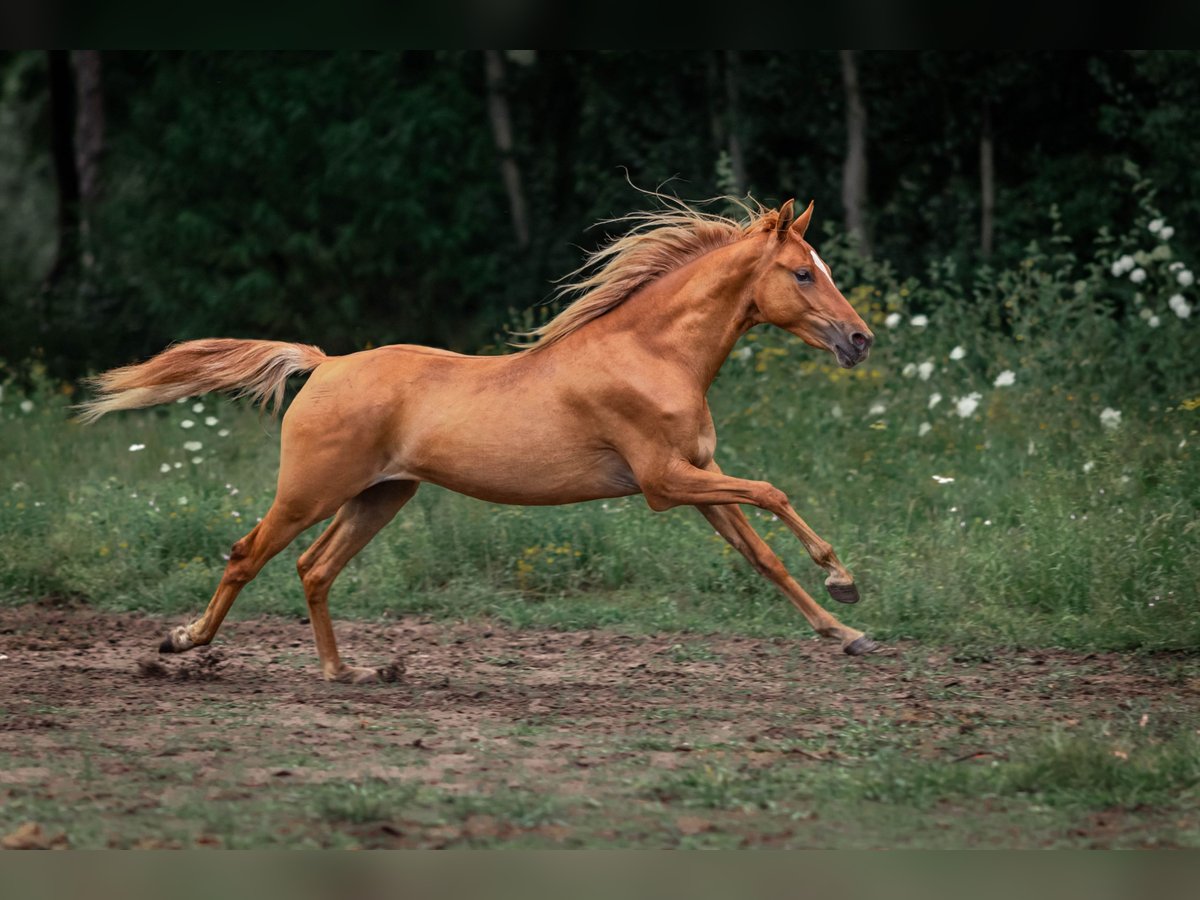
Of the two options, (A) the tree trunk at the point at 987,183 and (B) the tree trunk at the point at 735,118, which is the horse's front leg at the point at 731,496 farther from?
(A) the tree trunk at the point at 987,183

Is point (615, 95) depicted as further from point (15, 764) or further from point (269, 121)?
point (15, 764)

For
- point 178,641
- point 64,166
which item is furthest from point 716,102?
point 178,641

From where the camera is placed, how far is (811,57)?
1778cm

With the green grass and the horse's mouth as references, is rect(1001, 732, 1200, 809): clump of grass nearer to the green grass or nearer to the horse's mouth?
the horse's mouth

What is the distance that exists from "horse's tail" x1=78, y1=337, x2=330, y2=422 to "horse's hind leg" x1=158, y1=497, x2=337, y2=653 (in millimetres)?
674

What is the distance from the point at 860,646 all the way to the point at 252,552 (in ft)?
9.53

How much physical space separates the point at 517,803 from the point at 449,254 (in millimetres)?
13913

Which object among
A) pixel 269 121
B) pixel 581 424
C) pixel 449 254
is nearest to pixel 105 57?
pixel 269 121

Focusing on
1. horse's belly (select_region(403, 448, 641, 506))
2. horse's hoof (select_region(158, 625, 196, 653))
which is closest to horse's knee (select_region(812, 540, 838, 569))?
horse's belly (select_region(403, 448, 641, 506))

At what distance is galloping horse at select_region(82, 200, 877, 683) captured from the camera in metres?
6.84

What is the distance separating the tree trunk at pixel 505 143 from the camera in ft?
61.3

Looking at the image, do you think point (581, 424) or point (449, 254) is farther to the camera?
point (449, 254)

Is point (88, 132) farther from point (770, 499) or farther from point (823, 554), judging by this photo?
point (823, 554)

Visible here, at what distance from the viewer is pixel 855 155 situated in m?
16.9
